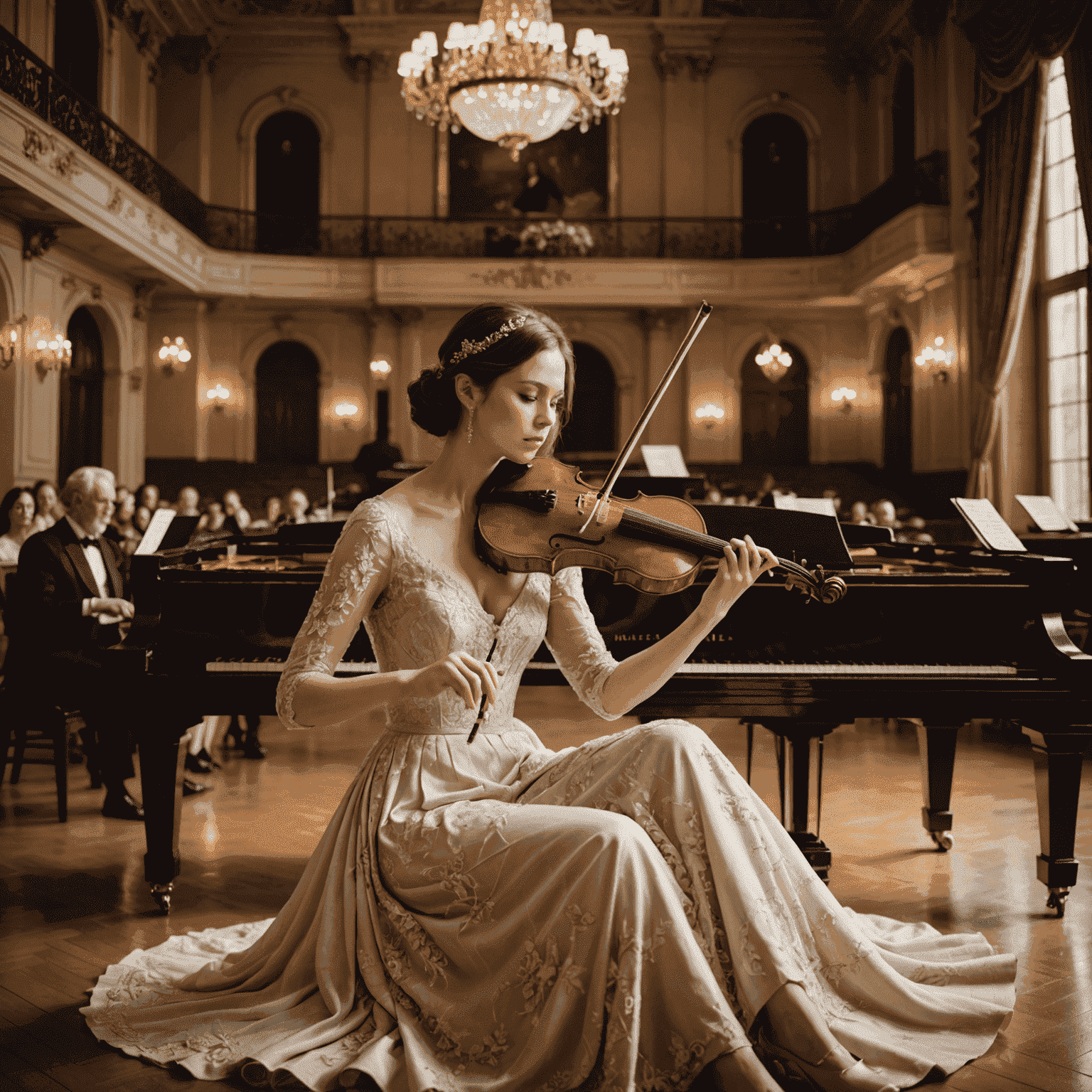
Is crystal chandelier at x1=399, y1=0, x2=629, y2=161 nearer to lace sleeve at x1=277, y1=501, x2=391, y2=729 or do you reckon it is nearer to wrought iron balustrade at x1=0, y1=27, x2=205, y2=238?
wrought iron balustrade at x1=0, y1=27, x2=205, y2=238

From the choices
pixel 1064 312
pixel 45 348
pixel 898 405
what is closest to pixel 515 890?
pixel 1064 312

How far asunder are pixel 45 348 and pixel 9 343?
0.50m

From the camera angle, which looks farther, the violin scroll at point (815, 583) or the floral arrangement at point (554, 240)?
the floral arrangement at point (554, 240)

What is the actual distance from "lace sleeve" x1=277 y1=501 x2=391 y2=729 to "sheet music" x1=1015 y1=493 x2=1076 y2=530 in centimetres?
403

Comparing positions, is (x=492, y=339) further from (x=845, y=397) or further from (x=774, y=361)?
(x=845, y=397)

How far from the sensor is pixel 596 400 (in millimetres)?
17344

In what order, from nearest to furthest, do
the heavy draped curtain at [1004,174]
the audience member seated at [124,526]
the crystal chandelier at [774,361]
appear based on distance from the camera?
the audience member seated at [124,526] < the heavy draped curtain at [1004,174] < the crystal chandelier at [774,361]

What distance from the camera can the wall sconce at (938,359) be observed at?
503 inches

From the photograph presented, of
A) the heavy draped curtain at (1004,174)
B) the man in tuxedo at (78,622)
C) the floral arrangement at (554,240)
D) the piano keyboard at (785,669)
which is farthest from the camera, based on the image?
the floral arrangement at (554,240)

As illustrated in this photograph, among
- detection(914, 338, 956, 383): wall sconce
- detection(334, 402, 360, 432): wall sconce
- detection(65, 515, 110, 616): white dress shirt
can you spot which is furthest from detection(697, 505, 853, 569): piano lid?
detection(334, 402, 360, 432): wall sconce

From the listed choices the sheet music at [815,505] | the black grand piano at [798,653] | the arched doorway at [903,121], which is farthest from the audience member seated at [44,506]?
the arched doorway at [903,121]

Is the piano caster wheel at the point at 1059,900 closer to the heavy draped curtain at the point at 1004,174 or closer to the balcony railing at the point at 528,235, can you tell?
the heavy draped curtain at the point at 1004,174

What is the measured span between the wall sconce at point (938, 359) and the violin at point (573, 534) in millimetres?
11905

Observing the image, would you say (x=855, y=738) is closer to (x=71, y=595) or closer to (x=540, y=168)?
(x=71, y=595)
